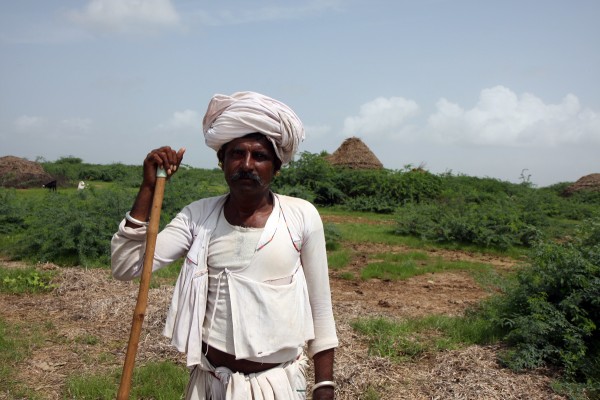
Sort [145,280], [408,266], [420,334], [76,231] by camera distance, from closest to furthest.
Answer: [145,280]
[420,334]
[408,266]
[76,231]

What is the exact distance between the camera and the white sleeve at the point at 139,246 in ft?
6.17

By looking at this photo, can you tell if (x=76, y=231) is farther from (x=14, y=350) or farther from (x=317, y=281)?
(x=317, y=281)

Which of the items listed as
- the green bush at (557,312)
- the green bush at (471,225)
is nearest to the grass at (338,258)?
the green bush at (471,225)

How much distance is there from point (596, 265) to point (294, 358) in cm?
398

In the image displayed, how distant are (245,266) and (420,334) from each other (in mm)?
3703

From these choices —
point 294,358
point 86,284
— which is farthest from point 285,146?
point 86,284

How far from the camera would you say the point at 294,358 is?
6.72 feet

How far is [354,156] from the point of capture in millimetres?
23734

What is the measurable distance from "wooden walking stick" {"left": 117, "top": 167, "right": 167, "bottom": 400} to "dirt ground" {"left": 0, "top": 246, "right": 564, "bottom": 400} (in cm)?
238

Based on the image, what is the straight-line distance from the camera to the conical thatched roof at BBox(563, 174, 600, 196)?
23.4m

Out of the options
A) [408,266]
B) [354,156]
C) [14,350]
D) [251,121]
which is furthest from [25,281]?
[354,156]

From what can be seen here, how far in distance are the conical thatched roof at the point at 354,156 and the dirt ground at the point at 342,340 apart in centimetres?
1585

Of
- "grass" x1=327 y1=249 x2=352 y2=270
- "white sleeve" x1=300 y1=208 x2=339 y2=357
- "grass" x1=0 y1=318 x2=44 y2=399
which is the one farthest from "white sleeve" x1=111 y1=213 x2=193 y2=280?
"grass" x1=327 y1=249 x2=352 y2=270

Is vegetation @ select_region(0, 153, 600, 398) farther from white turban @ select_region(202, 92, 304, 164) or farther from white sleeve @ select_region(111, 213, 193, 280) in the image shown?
white turban @ select_region(202, 92, 304, 164)
